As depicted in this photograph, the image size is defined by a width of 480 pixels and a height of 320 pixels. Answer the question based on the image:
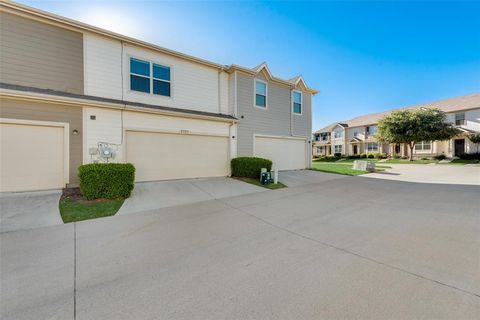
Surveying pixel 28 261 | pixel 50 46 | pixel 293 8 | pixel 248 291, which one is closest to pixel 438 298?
pixel 248 291

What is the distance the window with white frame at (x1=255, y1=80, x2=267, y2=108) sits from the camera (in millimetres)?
12070

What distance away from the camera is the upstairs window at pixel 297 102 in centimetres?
1393

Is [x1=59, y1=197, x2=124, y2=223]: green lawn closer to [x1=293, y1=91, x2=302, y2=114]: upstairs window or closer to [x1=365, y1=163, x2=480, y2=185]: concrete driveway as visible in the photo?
[x1=293, y1=91, x2=302, y2=114]: upstairs window

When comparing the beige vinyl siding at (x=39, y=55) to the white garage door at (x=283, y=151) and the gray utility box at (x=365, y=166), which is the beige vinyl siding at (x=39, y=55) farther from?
the gray utility box at (x=365, y=166)

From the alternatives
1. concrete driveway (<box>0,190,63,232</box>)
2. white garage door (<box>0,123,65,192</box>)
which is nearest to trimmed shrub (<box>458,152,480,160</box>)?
concrete driveway (<box>0,190,63,232</box>)

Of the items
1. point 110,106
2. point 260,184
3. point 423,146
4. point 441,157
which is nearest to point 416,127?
point 441,157

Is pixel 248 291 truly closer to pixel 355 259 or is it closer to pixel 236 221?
pixel 355 259

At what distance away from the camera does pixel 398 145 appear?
29156 mm

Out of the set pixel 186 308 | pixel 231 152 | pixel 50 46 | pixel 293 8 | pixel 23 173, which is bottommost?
pixel 186 308

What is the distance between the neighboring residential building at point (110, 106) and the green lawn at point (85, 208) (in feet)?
6.44

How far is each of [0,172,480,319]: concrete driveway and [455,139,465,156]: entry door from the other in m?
27.0

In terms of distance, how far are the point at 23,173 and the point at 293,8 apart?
1243cm

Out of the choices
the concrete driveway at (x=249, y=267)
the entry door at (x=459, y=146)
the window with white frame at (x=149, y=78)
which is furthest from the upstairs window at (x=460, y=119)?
the window with white frame at (x=149, y=78)

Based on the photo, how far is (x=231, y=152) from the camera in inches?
431
